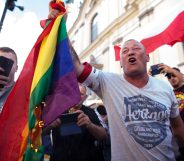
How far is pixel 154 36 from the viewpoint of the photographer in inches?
220

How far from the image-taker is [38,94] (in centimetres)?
171

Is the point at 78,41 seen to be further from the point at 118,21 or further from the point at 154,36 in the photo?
the point at 154,36

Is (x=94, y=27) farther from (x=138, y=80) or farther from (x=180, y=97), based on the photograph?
(x=138, y=80)

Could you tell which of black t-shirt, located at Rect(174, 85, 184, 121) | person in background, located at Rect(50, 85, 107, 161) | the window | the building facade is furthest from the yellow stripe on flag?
the window

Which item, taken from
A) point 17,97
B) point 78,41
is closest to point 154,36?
point 17,97

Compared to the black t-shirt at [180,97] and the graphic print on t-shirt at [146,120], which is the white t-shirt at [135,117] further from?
the black t-shirt at [180,97]

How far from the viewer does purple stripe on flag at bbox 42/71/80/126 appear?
5.45ft

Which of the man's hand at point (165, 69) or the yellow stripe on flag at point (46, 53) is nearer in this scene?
the yellow stripe on flag at point (46, 53)

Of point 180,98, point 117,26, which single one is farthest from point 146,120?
point 117,26

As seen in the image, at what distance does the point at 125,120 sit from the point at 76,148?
664 millimetres

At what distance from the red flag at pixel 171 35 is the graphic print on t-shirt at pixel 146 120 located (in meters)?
3.32

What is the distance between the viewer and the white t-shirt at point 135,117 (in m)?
1.73

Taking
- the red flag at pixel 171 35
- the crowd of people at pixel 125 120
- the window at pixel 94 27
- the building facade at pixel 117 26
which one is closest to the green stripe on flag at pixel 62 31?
the crowd of people at pixel 125 120

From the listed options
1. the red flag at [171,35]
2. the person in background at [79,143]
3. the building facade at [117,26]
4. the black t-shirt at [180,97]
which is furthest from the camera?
the building facade at [117,26]
